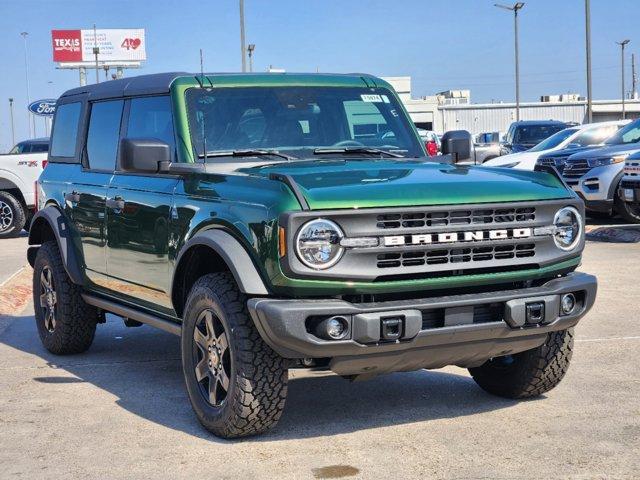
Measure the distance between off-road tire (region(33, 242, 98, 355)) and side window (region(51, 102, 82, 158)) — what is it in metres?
0.72

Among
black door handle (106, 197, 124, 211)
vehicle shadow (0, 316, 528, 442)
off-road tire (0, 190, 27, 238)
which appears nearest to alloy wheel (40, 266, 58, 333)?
vehicle shadow (0, 316, 528, 442)

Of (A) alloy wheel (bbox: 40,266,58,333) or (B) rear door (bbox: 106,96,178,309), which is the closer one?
(B) rear door (bbox: 106,96,178,309)

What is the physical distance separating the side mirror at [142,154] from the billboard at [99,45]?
105m

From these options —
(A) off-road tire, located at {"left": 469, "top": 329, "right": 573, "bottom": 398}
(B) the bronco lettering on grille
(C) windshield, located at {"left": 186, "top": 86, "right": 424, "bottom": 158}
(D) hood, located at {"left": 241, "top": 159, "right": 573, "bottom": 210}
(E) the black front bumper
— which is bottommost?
(A) off-road tire, located at {"left": 469, "top": 329, "right": 573, "bottom": 398}

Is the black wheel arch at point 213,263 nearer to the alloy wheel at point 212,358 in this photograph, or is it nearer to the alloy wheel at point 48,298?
the alloy wheel at point 212,358

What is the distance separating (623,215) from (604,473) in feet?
43.3

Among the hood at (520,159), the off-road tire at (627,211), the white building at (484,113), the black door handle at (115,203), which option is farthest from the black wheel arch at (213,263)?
the white building at (484,113)

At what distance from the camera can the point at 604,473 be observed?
193 inches

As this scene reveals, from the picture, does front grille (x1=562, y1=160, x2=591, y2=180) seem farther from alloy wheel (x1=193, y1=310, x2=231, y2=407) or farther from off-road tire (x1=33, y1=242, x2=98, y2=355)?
alloy wheel (x1=193, y1=310, x2=231, y2=407)

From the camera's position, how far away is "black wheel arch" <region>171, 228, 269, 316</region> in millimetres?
5309

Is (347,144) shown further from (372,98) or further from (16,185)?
(16,185)

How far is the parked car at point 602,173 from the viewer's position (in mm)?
17719

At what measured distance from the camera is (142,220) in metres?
6.65

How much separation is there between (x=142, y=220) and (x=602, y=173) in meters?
12.5
